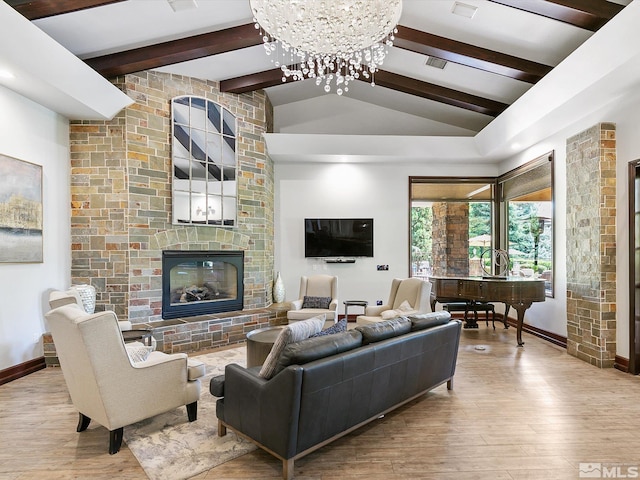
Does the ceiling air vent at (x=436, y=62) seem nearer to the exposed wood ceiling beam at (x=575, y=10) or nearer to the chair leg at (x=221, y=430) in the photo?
the exposed wood ceiling beam at (x=575, y=10)

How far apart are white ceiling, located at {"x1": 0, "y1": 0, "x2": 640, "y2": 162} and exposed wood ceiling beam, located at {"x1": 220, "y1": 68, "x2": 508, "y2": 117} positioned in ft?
0.42

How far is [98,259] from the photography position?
4.95m

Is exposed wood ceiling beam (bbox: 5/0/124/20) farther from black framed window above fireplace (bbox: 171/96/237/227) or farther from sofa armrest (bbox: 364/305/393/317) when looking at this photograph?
sofa armrest (bbox: 364/305/393/317)

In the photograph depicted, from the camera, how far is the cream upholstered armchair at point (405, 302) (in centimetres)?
491

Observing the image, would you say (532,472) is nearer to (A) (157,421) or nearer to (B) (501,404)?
(B) (501,404)

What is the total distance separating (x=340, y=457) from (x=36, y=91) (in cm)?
479

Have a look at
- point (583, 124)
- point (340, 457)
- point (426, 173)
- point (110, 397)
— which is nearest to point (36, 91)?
point (110, 397)

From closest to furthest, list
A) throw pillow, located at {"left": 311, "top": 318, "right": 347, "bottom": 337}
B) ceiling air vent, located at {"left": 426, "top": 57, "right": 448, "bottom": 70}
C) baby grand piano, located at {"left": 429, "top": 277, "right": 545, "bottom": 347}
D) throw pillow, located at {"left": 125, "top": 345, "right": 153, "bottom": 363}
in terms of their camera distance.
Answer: throw pillow, located at {"left": 311, "top": 318, "right": 347, "bottom": 337}, throw pillow, located at {"left": 125, "top": 345, "right": 153, "bottom": 363}, baby grand piano, located at {"left": 429, "top": 277, "right": 545, "bottom": 347}, ceiling air vent, located at {"left": 426, "top": 57, "right": 448, "bottom": 70}

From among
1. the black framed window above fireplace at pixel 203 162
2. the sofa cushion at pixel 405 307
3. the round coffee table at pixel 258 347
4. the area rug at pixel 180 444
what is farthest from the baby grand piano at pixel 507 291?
the area rug at pixel 180 444

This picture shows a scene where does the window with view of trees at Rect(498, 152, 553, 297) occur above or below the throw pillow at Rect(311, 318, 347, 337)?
above

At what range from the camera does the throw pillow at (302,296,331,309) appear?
19.3 ft

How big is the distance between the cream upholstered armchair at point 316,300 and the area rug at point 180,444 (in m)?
2.43

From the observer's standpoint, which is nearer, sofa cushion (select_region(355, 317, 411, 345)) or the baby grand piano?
sofa cushion (select_region(355, 317, 411, 345))

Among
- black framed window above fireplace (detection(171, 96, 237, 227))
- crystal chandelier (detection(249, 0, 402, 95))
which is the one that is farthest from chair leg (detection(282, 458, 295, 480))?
black framed window above fireplace (detection(171, 96, 237, 227))
